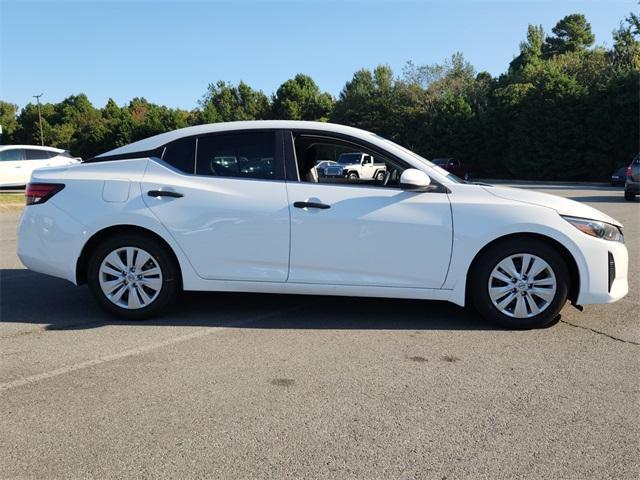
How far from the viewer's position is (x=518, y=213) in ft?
14.7

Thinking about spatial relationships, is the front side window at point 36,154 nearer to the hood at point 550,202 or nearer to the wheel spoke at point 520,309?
the hood at point 550,202

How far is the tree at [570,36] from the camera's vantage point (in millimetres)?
80938

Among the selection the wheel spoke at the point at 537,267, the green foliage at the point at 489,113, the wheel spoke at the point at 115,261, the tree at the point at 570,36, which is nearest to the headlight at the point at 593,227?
the wheel spoke at the point at 537,267

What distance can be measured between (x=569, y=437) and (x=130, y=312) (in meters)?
3.50

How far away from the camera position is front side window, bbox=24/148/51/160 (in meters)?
20.3

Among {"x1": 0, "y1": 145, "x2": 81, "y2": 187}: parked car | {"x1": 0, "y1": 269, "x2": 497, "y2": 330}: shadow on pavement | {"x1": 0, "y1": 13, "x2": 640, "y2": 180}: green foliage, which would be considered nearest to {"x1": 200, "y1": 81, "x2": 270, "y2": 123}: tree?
{"x1": 0, "y1": 13, "x2": 640, "y2": 180}: green foliage

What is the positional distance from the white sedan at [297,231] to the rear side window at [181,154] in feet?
0.03

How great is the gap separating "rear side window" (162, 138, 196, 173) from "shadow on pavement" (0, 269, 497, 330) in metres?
1.33

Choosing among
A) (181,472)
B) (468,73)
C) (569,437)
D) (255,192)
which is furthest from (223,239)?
(468,73)

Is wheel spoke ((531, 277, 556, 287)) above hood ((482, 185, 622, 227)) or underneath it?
underneath

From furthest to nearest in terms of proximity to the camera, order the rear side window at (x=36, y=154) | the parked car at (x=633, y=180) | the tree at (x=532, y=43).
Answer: the tree at (x=532, y=43)
the rear side window at (x=36, y=154)
the parked car at (x=633, y=180)

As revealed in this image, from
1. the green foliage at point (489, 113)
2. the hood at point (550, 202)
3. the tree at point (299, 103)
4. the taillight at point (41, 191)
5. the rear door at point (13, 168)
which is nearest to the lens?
the hood at point (550, 202)

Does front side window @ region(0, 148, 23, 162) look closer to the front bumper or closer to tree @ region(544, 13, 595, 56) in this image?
the front bumper

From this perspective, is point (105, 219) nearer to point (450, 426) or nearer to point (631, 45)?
point (450, 426)
